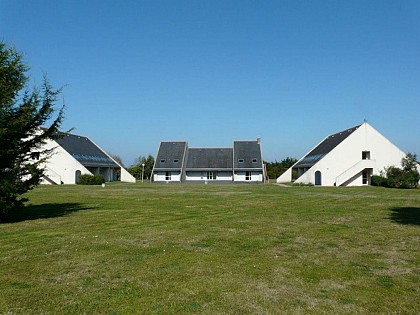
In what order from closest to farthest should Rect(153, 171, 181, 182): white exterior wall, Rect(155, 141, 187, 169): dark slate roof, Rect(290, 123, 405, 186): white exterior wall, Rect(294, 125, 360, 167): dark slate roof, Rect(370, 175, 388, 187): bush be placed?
Rect(370, 175, 388, 187): bush, Rect(290, 123, 405, 186): white exterior wall, Rect(294, 125, 360, 167): dark slate roof, Rect(153, 171, 181, 182): white exterior wall, Rect(155, 141, 187, 169): dark slate roof

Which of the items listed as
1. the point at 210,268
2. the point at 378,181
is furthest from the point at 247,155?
the point at 210,268

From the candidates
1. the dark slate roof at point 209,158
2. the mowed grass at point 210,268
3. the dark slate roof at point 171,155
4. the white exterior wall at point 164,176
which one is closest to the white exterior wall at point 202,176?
the dark slate roof at point 209,158

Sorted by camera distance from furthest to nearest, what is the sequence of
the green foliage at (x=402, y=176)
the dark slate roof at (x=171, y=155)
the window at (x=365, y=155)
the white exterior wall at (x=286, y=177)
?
the dark slate roof at (x=171, y=155) → the white exterior wall at (x=286, y=177) → the window at (x=365, y=155) → the green foliage at (x=402, y=176)

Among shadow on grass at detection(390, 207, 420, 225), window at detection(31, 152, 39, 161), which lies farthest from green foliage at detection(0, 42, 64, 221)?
shadow on grass at detection(390, 207, 420, 225)

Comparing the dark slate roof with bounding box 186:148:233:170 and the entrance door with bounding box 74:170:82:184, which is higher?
the dark slate roof with bounding box 186:148:233:170

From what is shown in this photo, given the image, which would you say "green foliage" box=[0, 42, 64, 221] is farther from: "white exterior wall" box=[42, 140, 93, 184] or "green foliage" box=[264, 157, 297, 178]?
"green foliage" box=[264, 157, 297, 178]

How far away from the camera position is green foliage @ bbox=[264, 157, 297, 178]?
70.0 meters

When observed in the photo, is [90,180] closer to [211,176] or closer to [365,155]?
[211,176]

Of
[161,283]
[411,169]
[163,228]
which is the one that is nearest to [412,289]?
[161,283]

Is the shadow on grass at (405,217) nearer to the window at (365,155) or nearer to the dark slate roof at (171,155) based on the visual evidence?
the window at (365,155)

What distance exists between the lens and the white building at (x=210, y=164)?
2295 inches

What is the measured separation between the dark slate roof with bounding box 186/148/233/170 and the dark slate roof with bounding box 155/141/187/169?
161 cm

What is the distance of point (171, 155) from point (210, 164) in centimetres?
644

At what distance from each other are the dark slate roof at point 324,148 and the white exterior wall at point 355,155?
137 centimetres
